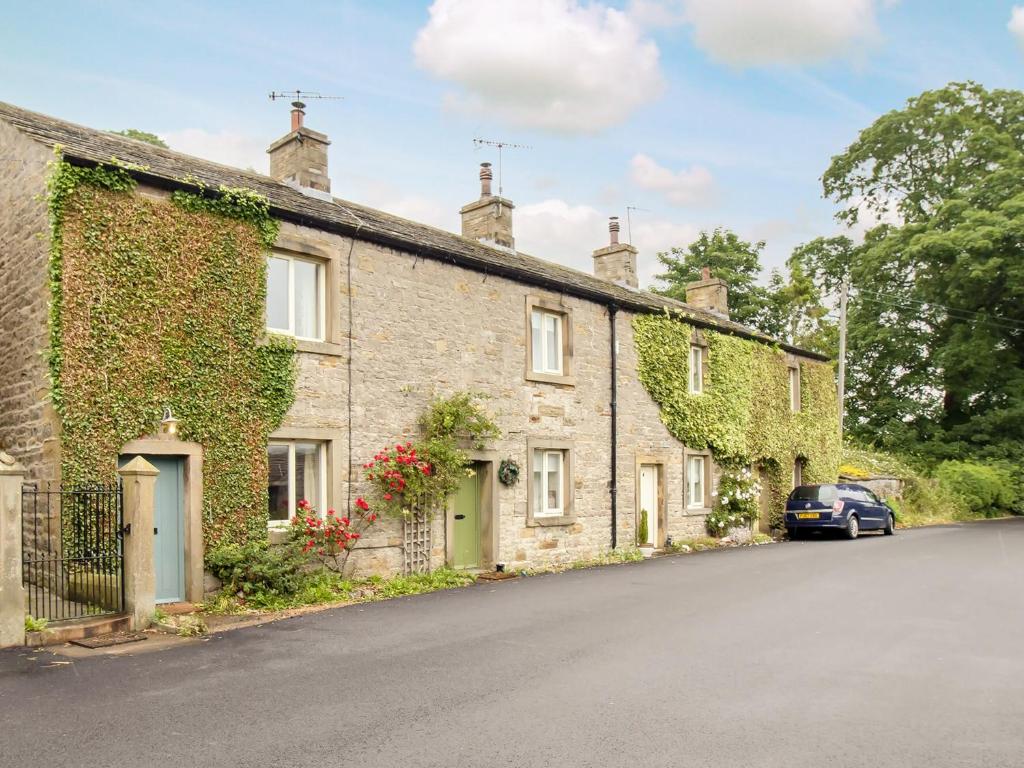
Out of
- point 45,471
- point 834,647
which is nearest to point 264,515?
point 45,471

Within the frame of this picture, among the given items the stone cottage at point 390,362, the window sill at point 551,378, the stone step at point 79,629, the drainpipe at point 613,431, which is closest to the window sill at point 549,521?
the stone cottage at point 390,362

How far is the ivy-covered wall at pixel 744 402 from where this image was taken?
69.1ft

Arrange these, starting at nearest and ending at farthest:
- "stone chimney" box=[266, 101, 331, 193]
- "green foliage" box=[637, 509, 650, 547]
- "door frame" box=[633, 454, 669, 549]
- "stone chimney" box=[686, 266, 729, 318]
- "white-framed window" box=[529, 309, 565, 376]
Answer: "stone chimney" box=[266, 101, 331, 193] → "white-framed window" box=[529, 309, 565, 376] → "green foliage" box=[637, 509, 650, 547] → "door frame" box=[633, 454, 669, 549] → "stone chimney" box=[686, 266, 729, 318]

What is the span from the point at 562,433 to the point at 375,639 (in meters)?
9.03

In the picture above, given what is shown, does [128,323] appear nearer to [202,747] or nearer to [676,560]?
[202,747]

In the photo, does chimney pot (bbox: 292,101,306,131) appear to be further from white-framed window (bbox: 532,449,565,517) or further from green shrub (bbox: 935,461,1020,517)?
green shrub (bbox: 935,461,1020,517)

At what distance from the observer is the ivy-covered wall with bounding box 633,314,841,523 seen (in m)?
21.1

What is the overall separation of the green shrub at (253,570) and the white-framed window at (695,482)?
41.0ft

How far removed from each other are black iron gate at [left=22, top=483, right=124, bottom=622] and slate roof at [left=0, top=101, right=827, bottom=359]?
4.32 metres

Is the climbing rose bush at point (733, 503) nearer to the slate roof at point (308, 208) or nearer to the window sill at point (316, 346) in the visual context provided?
the slate roof at point (308, 208)

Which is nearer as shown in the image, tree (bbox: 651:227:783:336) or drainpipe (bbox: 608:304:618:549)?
drainpipe (bbox: 608:304:618:549)

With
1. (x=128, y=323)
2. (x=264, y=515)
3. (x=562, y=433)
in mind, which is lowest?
(x=264, y=515)

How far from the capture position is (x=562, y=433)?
1803 cm

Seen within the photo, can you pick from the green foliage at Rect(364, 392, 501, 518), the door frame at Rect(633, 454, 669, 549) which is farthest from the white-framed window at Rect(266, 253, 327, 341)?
the door frame at Rect(633, 454, 669, 549)
